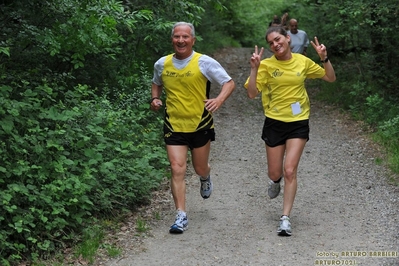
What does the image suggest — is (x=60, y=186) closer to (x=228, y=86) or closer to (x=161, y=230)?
(x=161, y=230)

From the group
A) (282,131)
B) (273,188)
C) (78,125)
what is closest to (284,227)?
(273,188)

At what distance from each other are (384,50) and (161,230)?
31.5 feet

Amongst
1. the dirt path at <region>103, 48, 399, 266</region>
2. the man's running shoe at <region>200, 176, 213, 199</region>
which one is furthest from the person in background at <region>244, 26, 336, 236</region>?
the man's running shoe at <region>200, 176, 213, 199</region>

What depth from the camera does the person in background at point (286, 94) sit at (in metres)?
7.11

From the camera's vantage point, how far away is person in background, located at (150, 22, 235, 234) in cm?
701

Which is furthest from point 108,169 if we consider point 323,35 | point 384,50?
point 323,35

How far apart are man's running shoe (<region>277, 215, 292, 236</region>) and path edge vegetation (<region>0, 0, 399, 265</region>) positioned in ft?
4.70

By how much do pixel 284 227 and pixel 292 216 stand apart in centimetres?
86

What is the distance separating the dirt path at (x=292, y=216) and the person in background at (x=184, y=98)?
510mm

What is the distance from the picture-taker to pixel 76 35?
28.2 feet

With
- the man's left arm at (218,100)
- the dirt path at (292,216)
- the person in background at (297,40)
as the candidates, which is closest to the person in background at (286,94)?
the man's left arm at (218,100)

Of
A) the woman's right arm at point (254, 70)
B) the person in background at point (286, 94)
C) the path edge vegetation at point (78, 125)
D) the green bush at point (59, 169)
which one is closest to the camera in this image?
the green bush at point (59, 169)

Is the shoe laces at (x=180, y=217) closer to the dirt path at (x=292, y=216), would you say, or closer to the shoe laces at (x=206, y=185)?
the dirt path at (x=292, y=216)

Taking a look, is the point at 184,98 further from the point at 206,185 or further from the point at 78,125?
the point at 78,125
